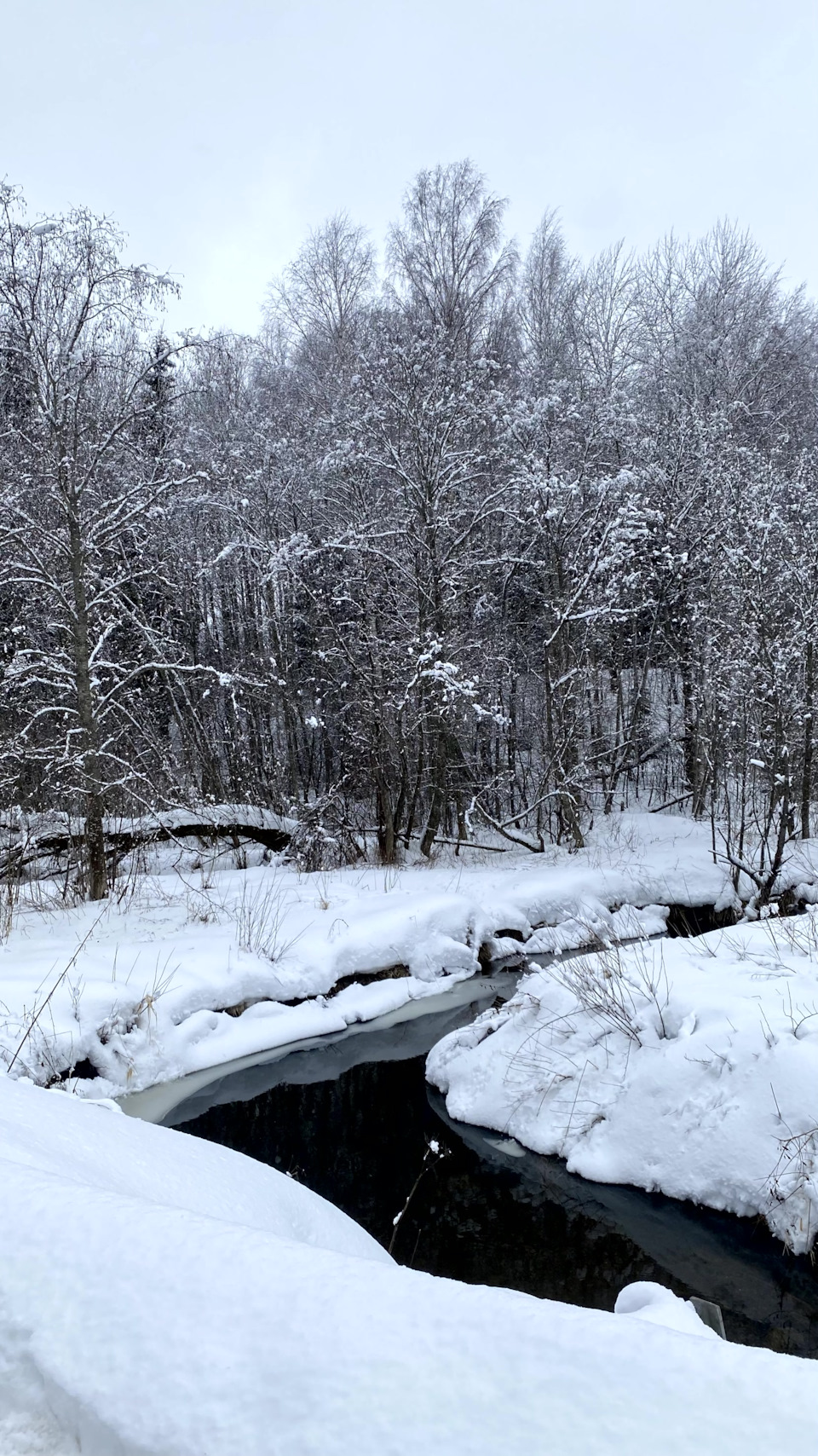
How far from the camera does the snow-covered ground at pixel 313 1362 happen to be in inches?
42.7

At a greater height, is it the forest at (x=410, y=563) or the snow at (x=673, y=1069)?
the forest at (x=410, y=563)

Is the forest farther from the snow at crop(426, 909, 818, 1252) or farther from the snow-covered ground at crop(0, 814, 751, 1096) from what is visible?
the snow at crop(426, 909, 818, 1252)

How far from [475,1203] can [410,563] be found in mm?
10738

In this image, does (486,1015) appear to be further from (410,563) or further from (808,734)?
(808,734)

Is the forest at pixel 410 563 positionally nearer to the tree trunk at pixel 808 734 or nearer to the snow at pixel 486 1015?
the tree trunk at pixel 808 734

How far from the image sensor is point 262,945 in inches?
345

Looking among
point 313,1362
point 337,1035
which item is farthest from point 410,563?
point 313,1362

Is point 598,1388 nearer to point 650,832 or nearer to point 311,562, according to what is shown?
point 650,832

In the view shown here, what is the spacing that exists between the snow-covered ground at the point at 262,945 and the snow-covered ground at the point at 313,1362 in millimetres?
4804

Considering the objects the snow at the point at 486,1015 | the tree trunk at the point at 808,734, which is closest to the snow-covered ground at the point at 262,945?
the snow at the point at 486,1015

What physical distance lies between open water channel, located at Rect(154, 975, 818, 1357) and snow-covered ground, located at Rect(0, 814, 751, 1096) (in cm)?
61

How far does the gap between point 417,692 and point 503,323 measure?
12829 millimetres

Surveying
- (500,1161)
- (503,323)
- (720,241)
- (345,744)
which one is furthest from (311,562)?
(720,241)

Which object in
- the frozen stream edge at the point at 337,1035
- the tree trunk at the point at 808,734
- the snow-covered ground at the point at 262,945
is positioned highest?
the tree trunk at the point at 808,734
